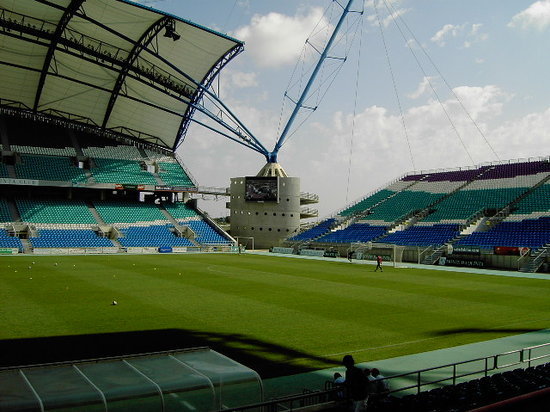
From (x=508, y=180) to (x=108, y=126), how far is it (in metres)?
52.8

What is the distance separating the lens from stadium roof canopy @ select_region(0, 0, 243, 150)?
42.8m

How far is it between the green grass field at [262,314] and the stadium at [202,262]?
13cm

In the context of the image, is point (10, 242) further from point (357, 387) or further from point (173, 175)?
point (357, 387)

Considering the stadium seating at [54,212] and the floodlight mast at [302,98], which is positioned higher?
the floodlight mast at [302,98]

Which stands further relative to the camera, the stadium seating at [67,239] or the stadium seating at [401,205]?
the stadium seating at [401,205]

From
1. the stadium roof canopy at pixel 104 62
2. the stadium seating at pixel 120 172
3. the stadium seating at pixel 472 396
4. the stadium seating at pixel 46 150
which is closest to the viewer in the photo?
the stadium seating at pixel 472 396

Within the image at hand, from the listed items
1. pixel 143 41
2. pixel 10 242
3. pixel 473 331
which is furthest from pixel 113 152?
pixel 473 331

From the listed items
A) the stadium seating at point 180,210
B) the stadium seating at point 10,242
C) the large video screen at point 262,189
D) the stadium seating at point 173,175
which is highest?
the stadium seating at point 173,175

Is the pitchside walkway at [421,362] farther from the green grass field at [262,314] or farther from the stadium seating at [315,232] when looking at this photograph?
the stadium seating at [315,232]

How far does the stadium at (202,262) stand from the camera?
28.7 feet

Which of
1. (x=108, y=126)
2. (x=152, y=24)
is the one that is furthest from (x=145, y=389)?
(x=108, y=126)

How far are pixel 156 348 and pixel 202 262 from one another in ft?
102

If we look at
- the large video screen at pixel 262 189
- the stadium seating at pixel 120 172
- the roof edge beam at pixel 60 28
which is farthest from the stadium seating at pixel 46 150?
the large video screen at pixel 262 189

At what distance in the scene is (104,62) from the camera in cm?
5284
